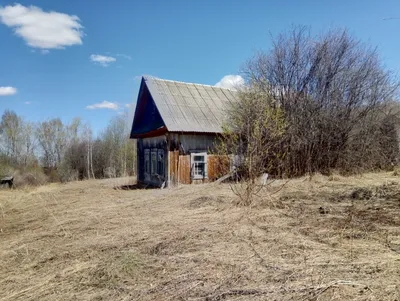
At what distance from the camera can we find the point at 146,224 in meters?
6.42

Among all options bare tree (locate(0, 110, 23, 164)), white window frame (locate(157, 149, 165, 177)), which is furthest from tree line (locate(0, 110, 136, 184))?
white window frame (locate(157, 149, 165, 177))

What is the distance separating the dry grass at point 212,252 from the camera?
3316 millimetres

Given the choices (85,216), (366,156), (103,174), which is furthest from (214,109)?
(103,174)

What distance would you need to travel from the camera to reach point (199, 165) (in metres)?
14.4

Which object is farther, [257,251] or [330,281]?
[257,251]

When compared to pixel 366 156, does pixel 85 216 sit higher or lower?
lower

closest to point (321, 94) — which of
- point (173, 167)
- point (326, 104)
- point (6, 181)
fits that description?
point (326, 104)

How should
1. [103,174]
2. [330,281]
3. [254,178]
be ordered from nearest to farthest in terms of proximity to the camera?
[330,281] → [254,178] → [103,174]

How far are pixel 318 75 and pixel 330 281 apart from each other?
13.7m

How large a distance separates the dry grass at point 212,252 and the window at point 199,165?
6121 millimetres

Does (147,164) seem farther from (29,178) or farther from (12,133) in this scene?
(12,133)

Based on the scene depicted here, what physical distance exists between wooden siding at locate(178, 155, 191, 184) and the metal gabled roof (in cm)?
131

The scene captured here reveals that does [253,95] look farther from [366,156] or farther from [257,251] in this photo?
[257,251]

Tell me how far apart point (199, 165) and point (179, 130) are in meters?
1.97
